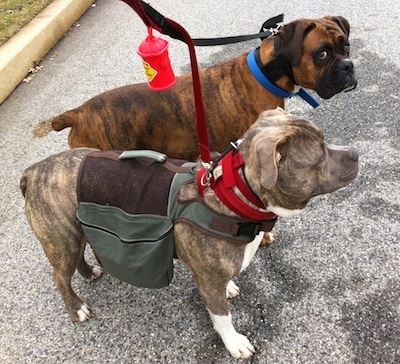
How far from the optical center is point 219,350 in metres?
2.87

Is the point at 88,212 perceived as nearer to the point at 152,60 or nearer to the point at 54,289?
the point at 152,60

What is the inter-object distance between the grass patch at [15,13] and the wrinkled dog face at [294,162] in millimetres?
5725

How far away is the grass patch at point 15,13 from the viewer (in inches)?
271

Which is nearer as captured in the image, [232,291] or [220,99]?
[232,291]

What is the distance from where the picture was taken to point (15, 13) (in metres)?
7.44

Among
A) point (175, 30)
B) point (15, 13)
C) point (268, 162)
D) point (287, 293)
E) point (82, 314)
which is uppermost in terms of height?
point (175, 30)

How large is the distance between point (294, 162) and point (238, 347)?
1.26 meters

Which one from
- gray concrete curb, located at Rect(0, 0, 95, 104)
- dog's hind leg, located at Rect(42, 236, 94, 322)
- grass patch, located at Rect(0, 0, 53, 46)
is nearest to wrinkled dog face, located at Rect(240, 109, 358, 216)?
dog's hind leg, located at Rect(42, 236, 94, 322)

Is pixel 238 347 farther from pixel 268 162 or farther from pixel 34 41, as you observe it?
pixel 34 41

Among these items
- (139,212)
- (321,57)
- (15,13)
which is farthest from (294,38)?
(15,13)

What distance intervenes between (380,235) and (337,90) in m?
1.13

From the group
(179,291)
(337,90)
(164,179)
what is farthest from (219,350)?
(337,90)

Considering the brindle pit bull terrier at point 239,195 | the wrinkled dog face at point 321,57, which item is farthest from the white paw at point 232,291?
the wrinkled dog face at point 321,57

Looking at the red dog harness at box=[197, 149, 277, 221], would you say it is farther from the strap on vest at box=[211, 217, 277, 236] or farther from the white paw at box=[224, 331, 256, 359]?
the white paw at box=[224, 331, 256, 359]
